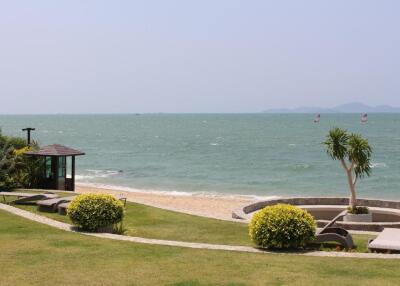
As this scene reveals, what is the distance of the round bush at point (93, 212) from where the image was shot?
13344mm

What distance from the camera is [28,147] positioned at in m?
25.3

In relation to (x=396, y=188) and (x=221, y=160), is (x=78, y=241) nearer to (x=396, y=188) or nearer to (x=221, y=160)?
(x=396, y=188)

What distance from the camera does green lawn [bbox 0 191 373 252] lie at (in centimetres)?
1310

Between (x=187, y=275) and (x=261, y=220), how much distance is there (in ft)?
8.92

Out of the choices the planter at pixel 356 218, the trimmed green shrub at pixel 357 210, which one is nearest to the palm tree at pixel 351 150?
the trimmed green shrub at pixel 357 210

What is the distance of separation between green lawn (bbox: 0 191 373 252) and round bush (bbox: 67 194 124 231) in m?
0.69

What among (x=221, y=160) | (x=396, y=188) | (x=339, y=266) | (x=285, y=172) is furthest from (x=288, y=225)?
(x=221, y=160)

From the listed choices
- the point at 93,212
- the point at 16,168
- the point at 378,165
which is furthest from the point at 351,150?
the point at 378,165

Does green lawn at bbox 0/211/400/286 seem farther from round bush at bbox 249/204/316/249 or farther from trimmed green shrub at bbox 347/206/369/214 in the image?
trimmed green shrub at bbox 347/206/369/214

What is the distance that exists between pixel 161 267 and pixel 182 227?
4.94m

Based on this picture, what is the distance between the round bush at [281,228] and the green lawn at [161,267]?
619mm

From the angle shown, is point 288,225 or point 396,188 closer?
point 288,225

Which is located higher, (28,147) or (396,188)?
(28,147)

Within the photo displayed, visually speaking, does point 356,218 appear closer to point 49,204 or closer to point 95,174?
point 49,204
